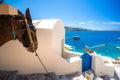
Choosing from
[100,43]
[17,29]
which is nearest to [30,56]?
[17,29]

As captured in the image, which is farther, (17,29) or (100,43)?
(100,43)

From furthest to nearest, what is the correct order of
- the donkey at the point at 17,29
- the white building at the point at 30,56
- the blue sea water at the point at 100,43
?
the blue sea water at the point at 100,43
the white building at the point at 30,56
the donkey at the point at 17,29

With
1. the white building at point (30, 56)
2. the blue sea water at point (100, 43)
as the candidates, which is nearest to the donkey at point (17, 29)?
the white building at point (30, 56)

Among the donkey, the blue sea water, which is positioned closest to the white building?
the donkey

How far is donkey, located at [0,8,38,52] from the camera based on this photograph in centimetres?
412

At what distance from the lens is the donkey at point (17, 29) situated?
412cm

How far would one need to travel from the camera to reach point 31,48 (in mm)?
4379

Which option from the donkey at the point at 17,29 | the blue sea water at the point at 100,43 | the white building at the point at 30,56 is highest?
the donkey at the point at 17,29

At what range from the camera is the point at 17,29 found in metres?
4.17

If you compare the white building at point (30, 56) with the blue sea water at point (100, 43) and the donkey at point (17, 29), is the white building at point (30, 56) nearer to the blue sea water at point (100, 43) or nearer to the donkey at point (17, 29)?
the donkey at point (17, 29)

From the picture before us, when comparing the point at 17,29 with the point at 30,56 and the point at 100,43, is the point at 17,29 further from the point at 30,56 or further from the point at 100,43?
the point at 100,43

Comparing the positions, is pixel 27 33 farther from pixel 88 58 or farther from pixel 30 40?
pixel 88 58

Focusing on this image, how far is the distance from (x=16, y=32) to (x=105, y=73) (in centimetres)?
722

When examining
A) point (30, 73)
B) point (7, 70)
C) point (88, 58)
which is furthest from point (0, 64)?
point (88, 58)
